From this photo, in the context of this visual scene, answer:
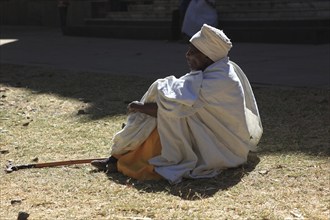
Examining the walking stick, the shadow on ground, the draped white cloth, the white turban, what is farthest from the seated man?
the draped white cloth

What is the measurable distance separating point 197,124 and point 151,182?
52cm

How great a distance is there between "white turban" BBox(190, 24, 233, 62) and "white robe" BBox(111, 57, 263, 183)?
0.07m

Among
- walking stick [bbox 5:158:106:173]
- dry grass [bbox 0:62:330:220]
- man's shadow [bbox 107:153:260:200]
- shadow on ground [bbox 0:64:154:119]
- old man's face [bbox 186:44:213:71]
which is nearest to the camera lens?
dry grass [bbox 0:62:330:220]

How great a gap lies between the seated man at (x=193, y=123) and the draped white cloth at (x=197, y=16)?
895cm

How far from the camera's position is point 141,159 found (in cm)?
458

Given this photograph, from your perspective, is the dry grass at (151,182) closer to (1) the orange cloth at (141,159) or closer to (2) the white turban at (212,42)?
(1) the orange cloth at (141,159)

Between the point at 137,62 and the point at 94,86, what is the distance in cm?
271

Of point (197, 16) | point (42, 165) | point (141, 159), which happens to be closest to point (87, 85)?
point (42, 165)

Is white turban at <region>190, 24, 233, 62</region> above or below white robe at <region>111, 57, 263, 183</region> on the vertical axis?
above

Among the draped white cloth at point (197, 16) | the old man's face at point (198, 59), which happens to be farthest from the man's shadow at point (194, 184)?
the draped white cloth at point (197, 16)

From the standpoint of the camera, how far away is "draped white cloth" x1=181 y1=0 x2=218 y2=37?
1340 centimetres

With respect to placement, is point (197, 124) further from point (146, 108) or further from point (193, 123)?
point (146, 108)

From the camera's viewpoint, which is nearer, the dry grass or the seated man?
the dry grass

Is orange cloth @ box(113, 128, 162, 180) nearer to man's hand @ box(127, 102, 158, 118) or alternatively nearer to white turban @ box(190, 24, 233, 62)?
man's hand @ box(127, 102, 158, 118)
